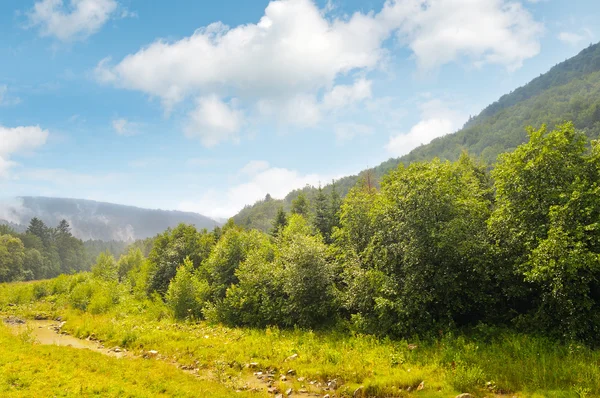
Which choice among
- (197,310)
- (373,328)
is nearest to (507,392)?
(373,328)

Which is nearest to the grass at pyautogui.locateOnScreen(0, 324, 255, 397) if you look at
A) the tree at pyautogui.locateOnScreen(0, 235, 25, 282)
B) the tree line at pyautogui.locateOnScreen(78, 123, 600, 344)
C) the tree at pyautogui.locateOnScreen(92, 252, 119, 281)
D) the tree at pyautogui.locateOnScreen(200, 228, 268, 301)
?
the tree line at pyautogui.locateOnScreen(78, 123, 600, 344)

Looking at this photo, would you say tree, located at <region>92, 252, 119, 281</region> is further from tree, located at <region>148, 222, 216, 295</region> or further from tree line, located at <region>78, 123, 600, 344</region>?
tree line, located at <region>78, 123, 600, 344</region>

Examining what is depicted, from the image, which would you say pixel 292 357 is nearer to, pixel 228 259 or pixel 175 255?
pixel 228 259

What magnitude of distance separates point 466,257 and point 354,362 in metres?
10.5

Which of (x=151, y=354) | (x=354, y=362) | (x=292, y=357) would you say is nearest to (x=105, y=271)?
(x=151, y=354)

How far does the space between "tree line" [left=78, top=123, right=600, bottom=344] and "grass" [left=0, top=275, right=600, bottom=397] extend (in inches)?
69.4

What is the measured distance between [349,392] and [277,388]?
4.28m

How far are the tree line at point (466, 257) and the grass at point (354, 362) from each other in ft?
5.78

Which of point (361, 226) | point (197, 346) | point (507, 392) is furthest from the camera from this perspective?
point (361, 226)

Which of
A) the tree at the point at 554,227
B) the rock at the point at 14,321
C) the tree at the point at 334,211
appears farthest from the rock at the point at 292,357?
the rock at the point at 14,321

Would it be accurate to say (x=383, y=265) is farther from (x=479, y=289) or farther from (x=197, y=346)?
Result: (x=197, y=346)

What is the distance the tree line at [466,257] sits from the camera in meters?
17.7

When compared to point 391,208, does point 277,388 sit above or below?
below

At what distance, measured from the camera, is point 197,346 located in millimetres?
27156
